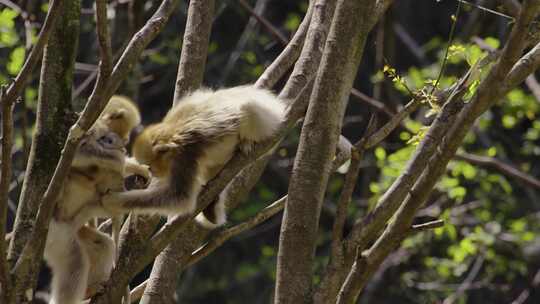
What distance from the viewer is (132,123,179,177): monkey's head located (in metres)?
4.48

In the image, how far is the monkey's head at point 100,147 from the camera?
442 cm

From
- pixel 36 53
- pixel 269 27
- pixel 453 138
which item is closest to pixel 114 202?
pixel 36 53

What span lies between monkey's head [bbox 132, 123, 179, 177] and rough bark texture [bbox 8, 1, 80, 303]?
70 centimetres

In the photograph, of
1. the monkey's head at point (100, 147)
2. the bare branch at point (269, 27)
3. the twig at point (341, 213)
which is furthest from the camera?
the bare branch at point (269, 27)

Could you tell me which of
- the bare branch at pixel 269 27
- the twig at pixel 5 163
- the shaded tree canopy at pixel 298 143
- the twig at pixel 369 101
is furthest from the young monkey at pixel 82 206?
the twig at pixel 369 101

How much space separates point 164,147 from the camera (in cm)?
446

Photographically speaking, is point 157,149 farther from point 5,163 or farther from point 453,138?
point 453,138

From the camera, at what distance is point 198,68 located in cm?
474

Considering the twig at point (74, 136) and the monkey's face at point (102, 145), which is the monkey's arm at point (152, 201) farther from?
the twig at point (74, 136)

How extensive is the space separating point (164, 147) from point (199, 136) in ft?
0.60

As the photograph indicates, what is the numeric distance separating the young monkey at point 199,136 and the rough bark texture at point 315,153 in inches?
36.9

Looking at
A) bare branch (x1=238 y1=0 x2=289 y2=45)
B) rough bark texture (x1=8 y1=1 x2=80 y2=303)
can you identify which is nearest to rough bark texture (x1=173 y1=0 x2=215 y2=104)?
rough bark texture (x1=8 y1=1 x2=80 y2=303)

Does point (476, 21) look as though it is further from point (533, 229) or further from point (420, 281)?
point (420, 281)

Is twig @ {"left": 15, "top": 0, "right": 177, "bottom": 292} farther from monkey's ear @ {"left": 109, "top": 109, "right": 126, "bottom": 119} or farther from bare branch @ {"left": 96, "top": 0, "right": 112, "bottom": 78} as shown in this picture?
monkey's ear @ {"left": 109, "top": 109, "right": 126, "bottom": 119}
